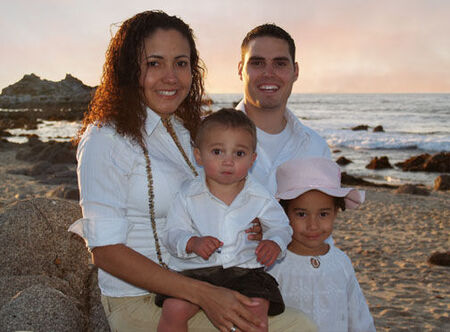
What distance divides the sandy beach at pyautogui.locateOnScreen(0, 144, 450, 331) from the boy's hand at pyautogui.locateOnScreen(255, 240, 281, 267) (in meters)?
3.34

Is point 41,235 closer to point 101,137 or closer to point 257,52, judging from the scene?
point 101,137

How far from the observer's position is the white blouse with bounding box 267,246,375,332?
10.7 ft

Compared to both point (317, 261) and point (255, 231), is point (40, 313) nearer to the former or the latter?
point (255, 231)

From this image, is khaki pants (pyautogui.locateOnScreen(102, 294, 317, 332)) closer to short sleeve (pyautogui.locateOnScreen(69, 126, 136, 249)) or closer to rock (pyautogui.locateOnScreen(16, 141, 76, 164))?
short sleeve (pyautogui.locateOnScreen(69, 126, 136, 249))

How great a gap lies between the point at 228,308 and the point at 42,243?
3059 millimetres

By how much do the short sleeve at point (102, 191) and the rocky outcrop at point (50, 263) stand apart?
1363 mm

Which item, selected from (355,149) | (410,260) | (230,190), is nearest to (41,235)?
(230,190)

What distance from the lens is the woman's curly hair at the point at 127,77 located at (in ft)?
8.71

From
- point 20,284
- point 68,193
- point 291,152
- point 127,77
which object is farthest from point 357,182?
point 127,77

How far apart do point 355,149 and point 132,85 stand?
73.6 feet

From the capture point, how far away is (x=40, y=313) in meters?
3.33

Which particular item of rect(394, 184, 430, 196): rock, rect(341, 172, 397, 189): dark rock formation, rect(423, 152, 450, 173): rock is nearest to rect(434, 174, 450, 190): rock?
rect(394, 184, 430, 196): rock

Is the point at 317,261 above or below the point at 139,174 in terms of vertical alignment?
below

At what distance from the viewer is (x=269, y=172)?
4066 millimetres
